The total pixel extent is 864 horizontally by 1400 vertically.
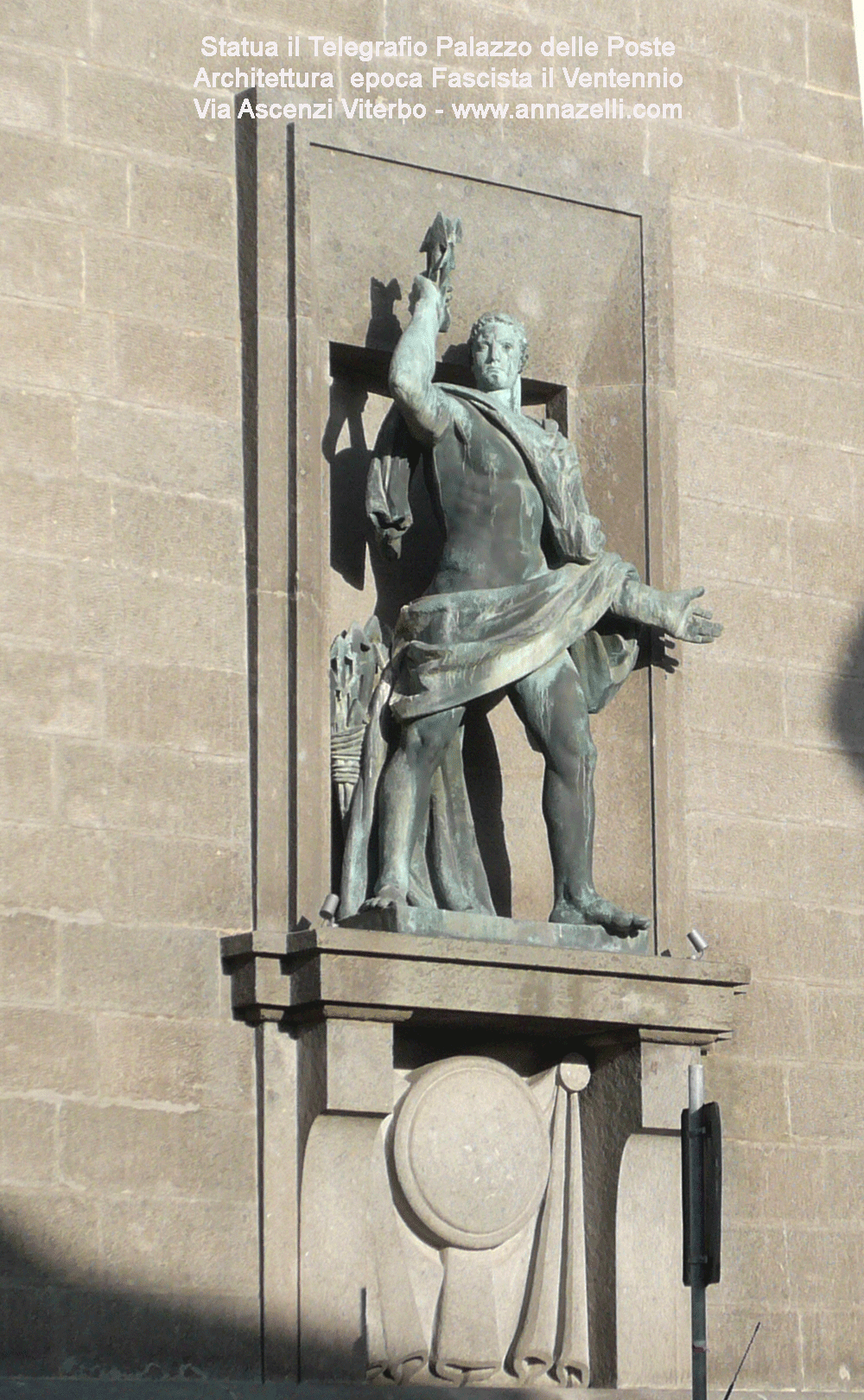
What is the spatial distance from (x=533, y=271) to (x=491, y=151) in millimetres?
446

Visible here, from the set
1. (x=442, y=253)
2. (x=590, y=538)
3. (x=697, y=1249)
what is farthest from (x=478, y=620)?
(x=697, y=1249)

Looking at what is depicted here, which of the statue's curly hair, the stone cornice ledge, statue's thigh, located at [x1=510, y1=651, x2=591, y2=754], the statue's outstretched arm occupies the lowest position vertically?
the stone cornice ledge

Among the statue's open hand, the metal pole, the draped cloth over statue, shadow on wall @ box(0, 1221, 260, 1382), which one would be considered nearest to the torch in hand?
the draped cloth over statue

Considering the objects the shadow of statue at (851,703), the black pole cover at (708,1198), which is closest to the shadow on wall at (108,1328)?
the black pole cover at (708,1198)

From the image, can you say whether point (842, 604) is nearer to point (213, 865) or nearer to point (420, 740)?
point (420, 740)

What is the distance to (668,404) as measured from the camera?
9.74m

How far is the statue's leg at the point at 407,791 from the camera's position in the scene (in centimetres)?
868

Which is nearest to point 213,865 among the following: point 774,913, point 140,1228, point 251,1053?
point 251,1053

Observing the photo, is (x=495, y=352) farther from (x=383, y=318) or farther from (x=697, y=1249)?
(x=697, y=1249)

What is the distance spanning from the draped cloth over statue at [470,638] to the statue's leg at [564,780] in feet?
0.37

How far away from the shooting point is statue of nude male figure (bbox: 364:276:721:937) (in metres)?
8.83

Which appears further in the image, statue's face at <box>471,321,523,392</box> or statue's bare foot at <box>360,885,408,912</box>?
statue's face at <box>471,321,523,392</box>

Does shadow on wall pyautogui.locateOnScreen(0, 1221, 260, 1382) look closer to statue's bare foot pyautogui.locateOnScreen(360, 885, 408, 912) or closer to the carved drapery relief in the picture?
the carved drapery relief

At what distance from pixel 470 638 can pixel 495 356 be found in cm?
106
